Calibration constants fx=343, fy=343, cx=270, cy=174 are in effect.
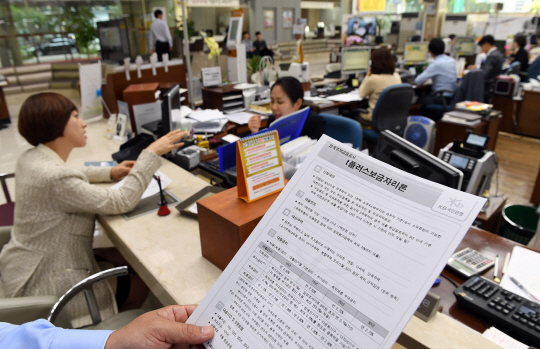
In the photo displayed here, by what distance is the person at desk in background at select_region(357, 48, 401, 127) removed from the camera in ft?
13.0

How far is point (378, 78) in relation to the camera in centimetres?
397

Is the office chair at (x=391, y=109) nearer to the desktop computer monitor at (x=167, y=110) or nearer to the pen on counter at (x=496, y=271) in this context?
the desktop computer monitor at (x=167, y=110)

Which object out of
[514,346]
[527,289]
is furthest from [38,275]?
[527,289]

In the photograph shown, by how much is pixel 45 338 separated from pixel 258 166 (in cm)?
67

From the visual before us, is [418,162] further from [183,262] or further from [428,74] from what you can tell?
[428,74]

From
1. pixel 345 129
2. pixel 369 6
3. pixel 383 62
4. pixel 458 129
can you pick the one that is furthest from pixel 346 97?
pixel 369 6

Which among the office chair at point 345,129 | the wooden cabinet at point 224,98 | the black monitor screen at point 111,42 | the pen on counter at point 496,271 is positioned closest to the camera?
the pen on counter at point 496,271

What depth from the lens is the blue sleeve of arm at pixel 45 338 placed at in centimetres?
62

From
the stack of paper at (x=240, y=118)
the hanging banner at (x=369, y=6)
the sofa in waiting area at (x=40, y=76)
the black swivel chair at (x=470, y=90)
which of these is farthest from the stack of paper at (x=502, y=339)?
the sofa in waiting area at (x=40, y=76)

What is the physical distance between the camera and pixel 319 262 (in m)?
0.49

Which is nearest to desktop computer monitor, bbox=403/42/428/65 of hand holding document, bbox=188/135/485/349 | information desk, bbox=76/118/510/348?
information desk, bbox=76/118/510/348

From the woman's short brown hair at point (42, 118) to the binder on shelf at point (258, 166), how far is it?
98cm

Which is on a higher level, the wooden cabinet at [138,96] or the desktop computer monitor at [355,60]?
the desktop computer monitor at [355,60]

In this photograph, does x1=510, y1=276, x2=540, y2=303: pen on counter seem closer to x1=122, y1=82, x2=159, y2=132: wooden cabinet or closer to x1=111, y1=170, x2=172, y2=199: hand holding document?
x1=111, y1=170, x2=172, y2=199: hand holding document
